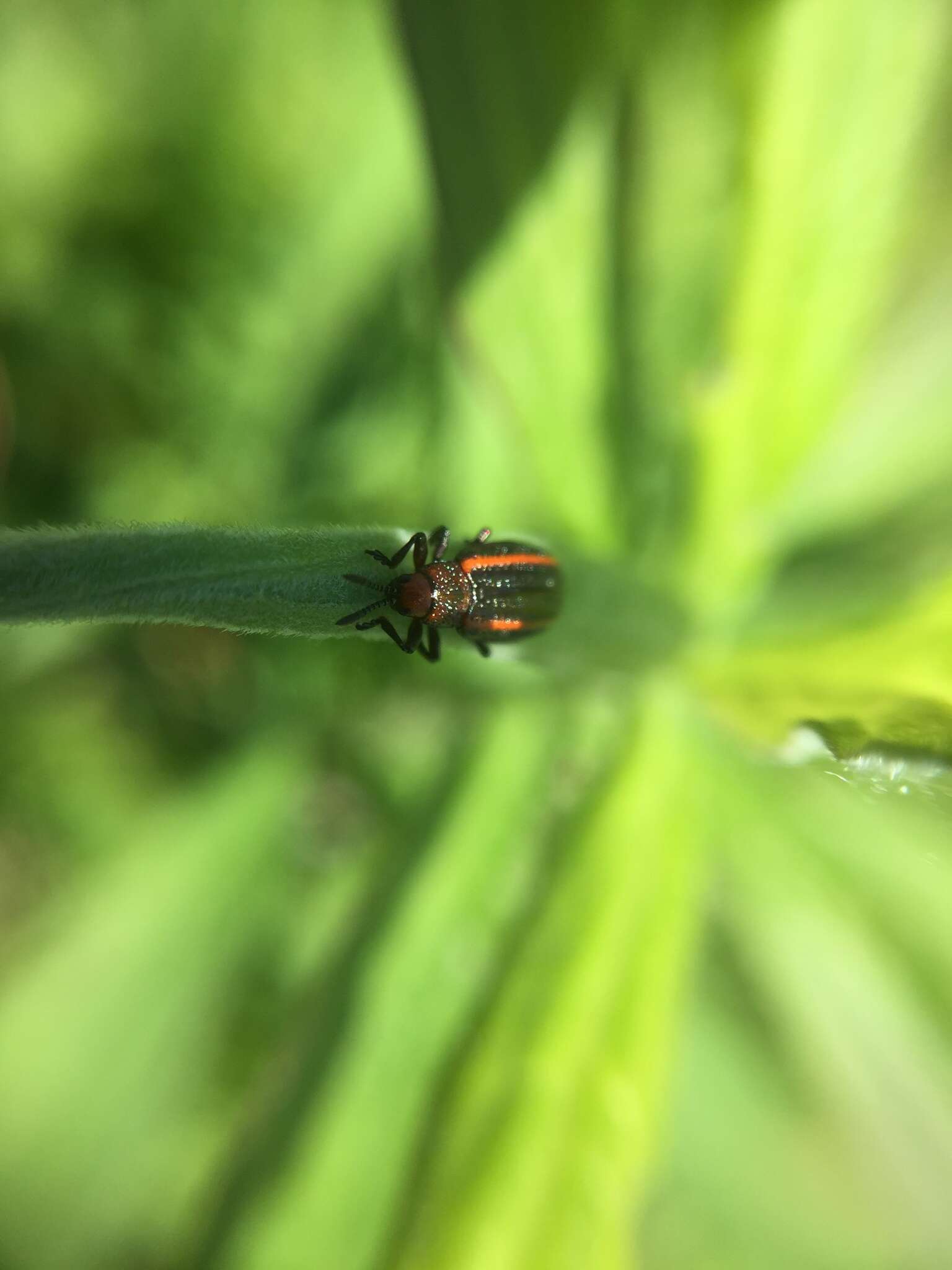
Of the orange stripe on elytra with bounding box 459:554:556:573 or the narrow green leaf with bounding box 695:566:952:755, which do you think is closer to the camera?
the narrow green leaf with bounding box 695:566:952:755

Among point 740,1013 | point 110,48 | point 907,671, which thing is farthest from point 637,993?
point 110,48

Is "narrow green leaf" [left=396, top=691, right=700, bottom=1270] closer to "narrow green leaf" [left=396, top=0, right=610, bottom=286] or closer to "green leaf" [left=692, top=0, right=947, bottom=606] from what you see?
"green leaf" [left=692, top=0, right=947, bottom=606]

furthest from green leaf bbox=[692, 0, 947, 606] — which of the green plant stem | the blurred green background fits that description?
the green plant stem

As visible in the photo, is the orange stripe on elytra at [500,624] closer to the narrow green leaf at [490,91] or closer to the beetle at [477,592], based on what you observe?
the beetle at [477,592]

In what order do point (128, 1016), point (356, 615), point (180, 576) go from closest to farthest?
point (180, 576) < point (356, 615) < point (128, 1016)

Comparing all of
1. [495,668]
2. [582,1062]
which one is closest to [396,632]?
[582,1062]

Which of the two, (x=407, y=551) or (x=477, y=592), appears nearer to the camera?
(x=407, y=551)

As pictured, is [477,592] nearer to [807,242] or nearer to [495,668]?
[495,668]
